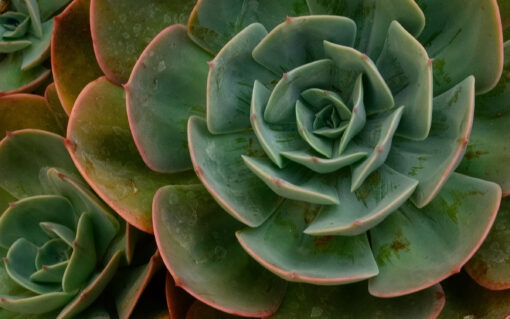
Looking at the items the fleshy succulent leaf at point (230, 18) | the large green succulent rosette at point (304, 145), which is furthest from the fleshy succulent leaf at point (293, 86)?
the fleshy succulent leaf at point (230, 18)

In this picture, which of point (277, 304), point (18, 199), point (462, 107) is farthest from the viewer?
point (18, 199)

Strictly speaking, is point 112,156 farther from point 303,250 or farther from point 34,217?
point 303,250

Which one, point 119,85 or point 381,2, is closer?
point 381,2

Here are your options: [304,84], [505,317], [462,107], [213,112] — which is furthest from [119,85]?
[505,317]

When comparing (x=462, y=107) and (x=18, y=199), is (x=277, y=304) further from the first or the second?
(x=18, y=199)

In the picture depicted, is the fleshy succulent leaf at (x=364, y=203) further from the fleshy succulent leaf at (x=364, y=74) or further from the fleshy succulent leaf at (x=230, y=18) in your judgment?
the fleshy succulent leaf at (x=230, y=18)

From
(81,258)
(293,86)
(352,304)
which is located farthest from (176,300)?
(293,86)
